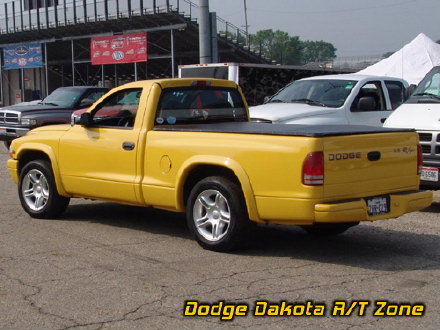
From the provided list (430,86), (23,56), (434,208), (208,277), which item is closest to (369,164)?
(208,277)

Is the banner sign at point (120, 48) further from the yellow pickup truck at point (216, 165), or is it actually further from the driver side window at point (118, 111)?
the driver side window at point (118, 111)

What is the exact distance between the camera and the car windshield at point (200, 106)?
7.89 m

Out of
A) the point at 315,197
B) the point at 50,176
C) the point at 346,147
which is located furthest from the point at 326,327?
the point at 50,176

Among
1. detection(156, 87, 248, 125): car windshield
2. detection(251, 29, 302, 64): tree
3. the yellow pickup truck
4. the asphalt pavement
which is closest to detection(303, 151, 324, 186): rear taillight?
the yellow pickup truck

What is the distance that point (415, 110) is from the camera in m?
10.1

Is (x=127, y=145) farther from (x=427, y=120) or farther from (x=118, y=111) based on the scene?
(x=427, y=120)

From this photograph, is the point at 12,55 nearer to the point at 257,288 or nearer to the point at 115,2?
the point at 115,2

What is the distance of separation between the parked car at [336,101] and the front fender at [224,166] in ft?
14.8

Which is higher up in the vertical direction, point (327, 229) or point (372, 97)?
point (372, 97)

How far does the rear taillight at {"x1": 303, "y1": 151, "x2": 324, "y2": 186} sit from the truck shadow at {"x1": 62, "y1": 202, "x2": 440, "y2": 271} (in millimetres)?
921

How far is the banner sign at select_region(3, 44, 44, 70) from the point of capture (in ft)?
134

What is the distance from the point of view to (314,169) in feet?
20.2

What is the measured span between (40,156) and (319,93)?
5670mm

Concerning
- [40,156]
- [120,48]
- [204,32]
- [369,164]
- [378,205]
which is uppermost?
[120,48]
